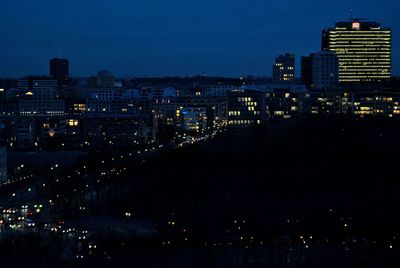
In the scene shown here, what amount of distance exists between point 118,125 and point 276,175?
12357 millimetres

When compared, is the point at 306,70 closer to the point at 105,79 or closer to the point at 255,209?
the point at 105,79

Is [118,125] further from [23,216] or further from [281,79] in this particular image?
[281,79]

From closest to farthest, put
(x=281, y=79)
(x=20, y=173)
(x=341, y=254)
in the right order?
(x=341, y=254) < (x=20, y=173) < (x=281, y=79)

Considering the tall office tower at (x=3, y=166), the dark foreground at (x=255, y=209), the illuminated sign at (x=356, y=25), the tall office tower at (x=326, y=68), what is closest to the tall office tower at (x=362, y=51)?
the illuminated sign at (x=356, y=25)

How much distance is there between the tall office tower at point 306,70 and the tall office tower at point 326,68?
2308 millimetres

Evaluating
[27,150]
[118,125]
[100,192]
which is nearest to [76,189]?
[100,192]

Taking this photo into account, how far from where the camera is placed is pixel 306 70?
130ft

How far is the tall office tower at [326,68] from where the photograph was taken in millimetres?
35250

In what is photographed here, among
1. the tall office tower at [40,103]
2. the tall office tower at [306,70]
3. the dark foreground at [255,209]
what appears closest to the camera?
the dark foreground at [255,209]

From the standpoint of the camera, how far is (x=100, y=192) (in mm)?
14086

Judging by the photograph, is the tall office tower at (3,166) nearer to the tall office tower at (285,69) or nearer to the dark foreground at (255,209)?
the dark foreground at (255,209)

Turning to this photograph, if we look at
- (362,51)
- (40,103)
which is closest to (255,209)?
(40,103)

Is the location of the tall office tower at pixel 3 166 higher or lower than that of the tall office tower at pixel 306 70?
lower

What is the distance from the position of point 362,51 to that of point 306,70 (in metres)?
3.89
